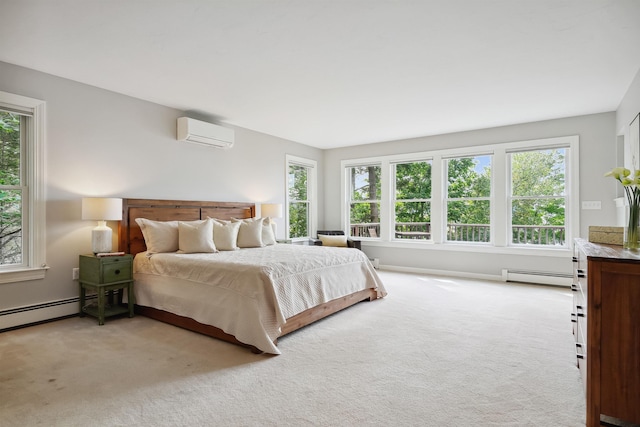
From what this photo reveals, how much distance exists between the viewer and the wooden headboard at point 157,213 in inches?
160

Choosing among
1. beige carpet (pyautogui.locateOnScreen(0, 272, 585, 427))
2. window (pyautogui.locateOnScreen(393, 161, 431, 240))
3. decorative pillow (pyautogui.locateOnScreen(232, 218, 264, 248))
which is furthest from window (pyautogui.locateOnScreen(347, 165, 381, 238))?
beige carpet (pyautogui.locateOnScreen(0, 272, 585, 427))

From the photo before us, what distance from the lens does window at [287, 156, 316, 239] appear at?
6734 mm

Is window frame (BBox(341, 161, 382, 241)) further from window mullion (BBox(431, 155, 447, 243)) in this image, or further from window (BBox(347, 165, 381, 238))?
window mullion (BBox(431, 155, 447, 243))

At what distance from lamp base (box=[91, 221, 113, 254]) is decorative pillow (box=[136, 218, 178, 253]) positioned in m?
0.38

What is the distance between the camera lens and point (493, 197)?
5.68 m

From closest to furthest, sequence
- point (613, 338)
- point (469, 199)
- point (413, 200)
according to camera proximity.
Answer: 1. point (613, 338)
2. point (469, 199)
3. point (413, 200)

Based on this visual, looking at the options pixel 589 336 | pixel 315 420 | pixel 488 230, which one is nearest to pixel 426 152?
pixel 488 230

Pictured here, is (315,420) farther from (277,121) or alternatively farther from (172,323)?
(277,121)

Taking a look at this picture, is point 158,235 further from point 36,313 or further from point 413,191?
point 413,191

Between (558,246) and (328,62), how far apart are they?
4496 mm

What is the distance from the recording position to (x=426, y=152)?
627 cm

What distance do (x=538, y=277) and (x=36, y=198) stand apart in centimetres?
648

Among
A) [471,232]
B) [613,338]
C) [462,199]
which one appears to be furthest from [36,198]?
[471,232]

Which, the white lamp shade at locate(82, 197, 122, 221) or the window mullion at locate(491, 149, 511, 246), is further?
the window mullion at locate(491, 149, 511, 246)
